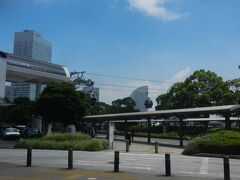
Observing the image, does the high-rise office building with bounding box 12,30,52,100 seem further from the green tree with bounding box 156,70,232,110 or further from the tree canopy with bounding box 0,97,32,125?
the green tree with bounding box 156,70,232,110

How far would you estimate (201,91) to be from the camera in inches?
2940

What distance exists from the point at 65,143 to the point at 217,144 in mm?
11853

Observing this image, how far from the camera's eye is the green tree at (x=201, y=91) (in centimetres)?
7225

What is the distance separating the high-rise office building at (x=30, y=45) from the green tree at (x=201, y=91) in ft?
108

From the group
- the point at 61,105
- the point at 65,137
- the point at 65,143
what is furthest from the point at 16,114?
the point at 65,143

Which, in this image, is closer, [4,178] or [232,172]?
[4,178]

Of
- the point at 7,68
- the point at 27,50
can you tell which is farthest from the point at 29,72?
the point at 27,50

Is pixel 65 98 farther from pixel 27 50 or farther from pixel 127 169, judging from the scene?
pixel 27 50

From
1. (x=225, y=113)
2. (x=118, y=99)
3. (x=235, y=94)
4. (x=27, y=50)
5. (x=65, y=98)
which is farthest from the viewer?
(x=118, y=99)

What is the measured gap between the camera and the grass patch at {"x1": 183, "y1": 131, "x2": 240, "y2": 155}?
27.4 meters

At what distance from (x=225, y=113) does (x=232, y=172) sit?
57.6ft

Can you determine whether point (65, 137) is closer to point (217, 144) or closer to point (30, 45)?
point (217, 144)

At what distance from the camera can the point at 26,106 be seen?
75.0 m

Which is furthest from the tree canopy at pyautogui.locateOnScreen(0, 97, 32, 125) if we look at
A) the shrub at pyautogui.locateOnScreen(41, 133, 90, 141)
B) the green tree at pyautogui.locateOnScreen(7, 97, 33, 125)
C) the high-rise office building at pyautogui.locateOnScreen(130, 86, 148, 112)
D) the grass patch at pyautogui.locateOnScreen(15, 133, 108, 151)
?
the high-rise office building at pyautogui.locateOnScreen(130, 86, 148, 112)
